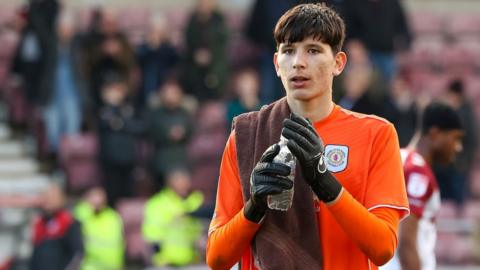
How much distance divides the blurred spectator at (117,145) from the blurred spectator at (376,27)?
8.39ft

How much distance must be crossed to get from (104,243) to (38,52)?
2.82 meters

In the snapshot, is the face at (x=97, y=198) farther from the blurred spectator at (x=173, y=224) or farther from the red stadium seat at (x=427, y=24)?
the red stadium seat at (x=427, y=24)

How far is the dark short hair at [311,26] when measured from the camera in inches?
159

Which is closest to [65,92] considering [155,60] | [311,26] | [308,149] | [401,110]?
[155,60]

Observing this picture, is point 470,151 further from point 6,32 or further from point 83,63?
point 6,32

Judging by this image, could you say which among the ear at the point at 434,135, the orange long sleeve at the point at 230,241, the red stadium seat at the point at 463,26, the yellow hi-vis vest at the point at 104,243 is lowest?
the yellow hi-vis vest at the point at 104,243

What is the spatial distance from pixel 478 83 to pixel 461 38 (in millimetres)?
1196

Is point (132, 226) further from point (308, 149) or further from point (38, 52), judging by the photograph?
point (308, 149)

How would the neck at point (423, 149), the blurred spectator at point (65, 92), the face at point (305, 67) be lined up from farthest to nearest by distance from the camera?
the blurred spectator at point (65, 92) → the neck at point (423, 149) → the face at point (305, 67)

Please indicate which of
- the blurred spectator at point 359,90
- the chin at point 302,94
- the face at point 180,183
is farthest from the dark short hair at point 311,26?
the face at point 180,183

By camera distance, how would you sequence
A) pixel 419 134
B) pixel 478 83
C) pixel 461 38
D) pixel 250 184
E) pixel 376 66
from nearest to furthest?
pixel 250 184
pixel 419 134
pixel 376 66
pixel 478 83
pixel 461 38

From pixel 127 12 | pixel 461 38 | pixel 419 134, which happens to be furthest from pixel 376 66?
pixel 419 134

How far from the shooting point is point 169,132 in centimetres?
1283

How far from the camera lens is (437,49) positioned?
15.6 meters
